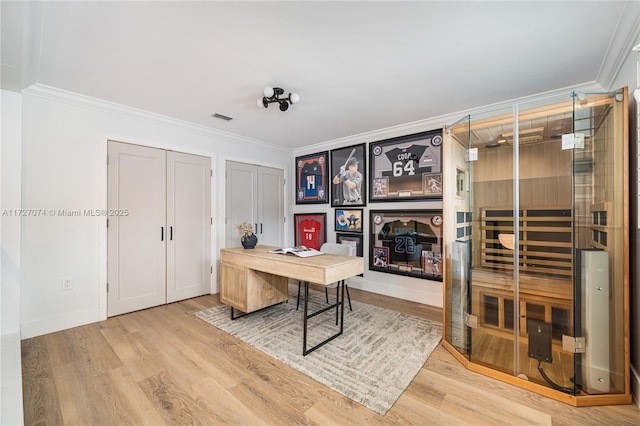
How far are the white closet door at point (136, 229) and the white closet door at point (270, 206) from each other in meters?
1.57

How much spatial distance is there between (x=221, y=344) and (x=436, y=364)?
1892 millimetres

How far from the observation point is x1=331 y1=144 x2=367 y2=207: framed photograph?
4.25m

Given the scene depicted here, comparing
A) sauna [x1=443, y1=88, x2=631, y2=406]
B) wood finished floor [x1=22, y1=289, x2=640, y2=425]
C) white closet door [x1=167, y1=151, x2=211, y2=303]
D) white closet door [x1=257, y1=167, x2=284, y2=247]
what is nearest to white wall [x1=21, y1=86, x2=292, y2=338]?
wood finished floor [x1=22, y1=289, x2=640, y2=425]

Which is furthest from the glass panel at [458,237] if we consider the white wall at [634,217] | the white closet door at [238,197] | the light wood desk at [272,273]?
the white closet door at [238,197]

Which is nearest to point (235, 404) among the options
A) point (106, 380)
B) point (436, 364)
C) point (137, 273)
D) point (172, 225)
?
point (106, 380)

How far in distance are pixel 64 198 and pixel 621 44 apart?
5.02 metres

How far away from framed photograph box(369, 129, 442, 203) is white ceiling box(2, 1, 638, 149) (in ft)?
2.01

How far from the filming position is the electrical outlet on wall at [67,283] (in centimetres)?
279

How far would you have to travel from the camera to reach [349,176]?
4.40 meters

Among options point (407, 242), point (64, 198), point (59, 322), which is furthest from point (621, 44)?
point (59, 322)

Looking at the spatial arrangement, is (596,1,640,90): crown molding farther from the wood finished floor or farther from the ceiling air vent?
the ceiling air vent

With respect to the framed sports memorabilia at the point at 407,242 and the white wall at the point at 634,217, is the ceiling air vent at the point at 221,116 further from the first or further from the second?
the white wall at the point at 634,217

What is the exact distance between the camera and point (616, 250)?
1.80m

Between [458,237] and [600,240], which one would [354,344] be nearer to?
[458,237]
